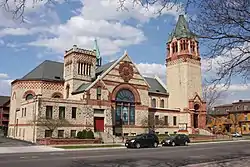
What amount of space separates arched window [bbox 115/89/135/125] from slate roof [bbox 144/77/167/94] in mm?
14289

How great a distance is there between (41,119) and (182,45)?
3740cm

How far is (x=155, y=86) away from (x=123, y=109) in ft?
65.5

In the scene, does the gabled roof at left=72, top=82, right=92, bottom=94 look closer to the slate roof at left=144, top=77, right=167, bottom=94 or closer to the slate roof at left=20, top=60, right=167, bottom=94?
the slate roof at left=20, top=60, right=167, bottom=94

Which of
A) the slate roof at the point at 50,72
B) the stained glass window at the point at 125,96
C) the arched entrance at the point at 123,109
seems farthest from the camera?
the slate roof at the point at 50,72

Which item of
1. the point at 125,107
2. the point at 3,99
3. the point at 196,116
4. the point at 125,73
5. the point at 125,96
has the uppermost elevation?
the point at 125,73

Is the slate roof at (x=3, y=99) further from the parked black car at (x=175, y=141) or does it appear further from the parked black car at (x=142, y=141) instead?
the parked black car at (x=142, y=141)

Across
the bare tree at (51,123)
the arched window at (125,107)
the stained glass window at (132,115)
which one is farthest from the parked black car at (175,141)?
the stained glass window at (132,115)

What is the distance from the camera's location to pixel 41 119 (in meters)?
41.2

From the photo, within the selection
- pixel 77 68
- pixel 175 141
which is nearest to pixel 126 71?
pixel 77 68

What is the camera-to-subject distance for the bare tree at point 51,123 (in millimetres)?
40969

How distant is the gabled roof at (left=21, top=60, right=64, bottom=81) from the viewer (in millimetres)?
52906

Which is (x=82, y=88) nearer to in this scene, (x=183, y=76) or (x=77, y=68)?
(x=77, y=68)

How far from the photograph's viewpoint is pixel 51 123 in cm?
4162

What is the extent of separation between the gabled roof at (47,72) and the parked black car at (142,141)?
25.6 metres
